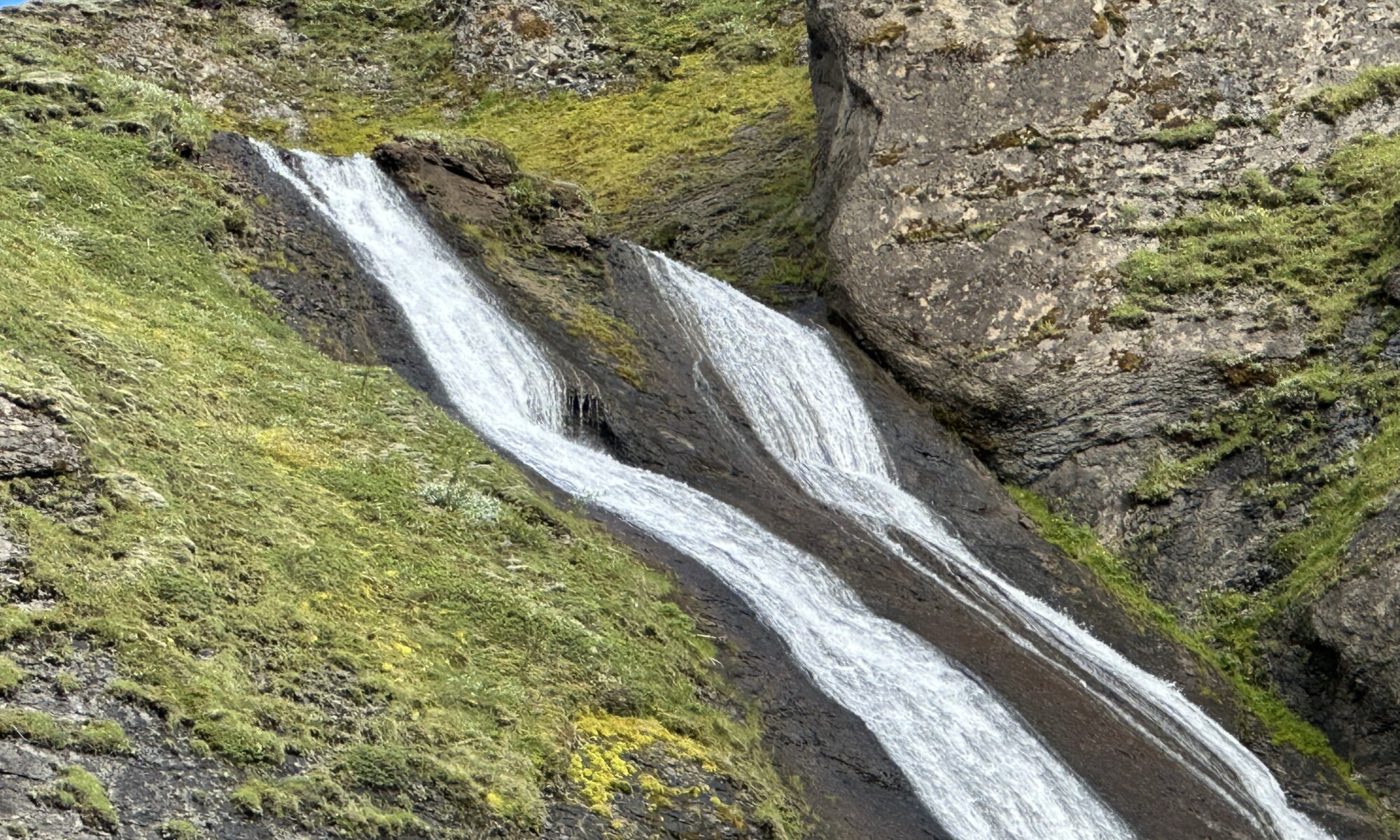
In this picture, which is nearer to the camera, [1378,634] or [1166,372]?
[1378,634]

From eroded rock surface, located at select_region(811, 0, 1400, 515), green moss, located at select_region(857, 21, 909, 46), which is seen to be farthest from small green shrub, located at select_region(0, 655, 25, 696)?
green moss, located at select_region(857, 21, 909, 46)

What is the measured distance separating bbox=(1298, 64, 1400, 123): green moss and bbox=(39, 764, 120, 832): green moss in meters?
22.8

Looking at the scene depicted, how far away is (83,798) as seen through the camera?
27.6ft

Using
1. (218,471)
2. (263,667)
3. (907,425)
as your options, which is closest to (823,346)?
(907,425)

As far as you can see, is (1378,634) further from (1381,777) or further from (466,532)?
(466,532)

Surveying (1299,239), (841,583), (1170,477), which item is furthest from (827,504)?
(1299,239)

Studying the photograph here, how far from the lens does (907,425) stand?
878 inches

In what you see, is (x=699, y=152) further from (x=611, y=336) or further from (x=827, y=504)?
(x=827, y=504)

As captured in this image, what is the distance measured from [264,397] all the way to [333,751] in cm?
609

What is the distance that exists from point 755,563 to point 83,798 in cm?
855

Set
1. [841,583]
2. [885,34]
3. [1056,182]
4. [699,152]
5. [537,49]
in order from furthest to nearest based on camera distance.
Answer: [537,49]
[699,152]
[885,34]
[1056,182]
[841,583]

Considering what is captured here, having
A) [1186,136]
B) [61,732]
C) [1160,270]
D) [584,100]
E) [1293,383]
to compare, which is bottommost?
[61,732]

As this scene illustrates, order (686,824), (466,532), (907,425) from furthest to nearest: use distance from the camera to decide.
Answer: (907,425)
(466,532)
(686,824)

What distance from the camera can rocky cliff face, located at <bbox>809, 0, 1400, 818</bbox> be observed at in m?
20.3
